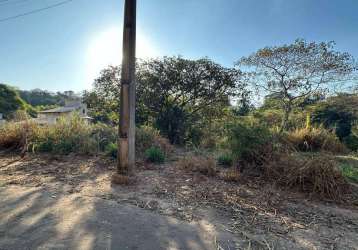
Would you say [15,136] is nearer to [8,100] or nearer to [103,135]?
[103,135]

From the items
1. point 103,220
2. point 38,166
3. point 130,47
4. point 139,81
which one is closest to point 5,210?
point 103,220

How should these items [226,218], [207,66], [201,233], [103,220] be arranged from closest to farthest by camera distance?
[201,233]
[103,220]
[226,218]
[207,66]

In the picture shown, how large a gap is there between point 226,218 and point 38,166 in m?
3.73

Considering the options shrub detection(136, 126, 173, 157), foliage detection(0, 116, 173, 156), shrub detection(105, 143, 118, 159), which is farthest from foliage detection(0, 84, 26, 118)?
shrub detection(105, 143, 118, 159)

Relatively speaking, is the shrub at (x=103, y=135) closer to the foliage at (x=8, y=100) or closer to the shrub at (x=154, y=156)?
the shrub at (x=154, y=156)

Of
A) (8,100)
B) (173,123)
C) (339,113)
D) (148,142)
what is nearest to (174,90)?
(173,123)

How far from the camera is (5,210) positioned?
2.22 m

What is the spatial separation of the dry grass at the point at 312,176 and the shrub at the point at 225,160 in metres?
0.89

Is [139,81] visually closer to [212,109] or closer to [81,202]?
[212,109]

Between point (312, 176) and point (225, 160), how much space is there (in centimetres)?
157

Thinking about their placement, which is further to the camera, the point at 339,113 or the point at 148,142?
the point at 339,113

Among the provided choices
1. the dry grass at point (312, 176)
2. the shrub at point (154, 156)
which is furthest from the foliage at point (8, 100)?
the dry grass at point (312, 176)

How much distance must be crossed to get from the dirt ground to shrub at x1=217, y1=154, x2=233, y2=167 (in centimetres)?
84

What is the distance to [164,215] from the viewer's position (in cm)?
218
